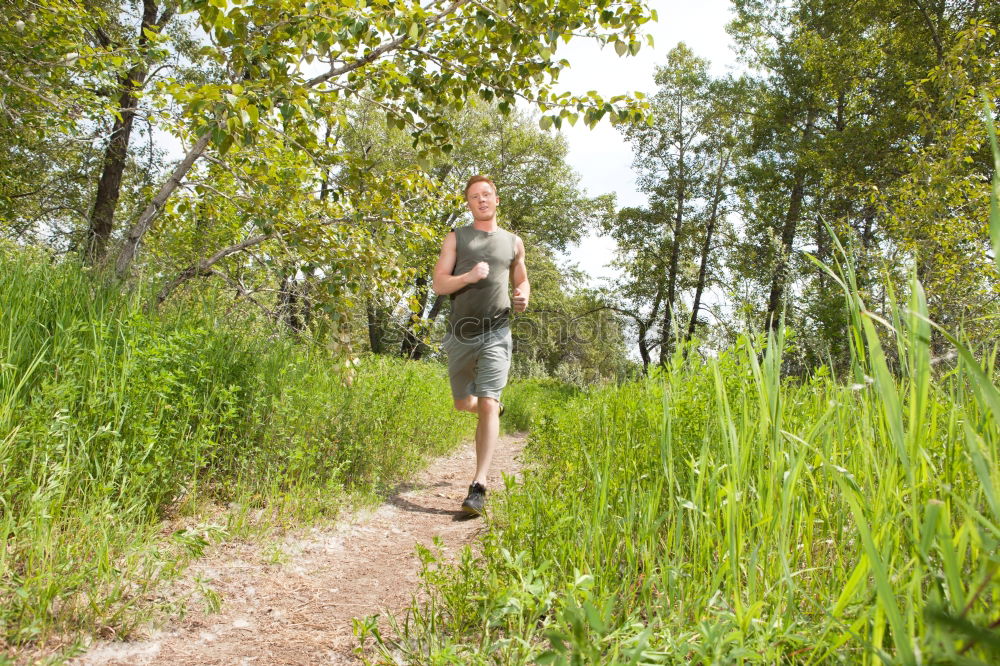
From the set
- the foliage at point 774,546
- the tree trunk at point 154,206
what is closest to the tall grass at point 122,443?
the tree trunk at point 154,206

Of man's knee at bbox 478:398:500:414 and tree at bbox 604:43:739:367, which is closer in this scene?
man's knee at bbox 478:398:500:414

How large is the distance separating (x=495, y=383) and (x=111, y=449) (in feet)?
8.86

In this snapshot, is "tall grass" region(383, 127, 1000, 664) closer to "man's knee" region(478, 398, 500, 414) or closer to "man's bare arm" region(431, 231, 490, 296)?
"man's knee" region(478, 398, 500, 414)

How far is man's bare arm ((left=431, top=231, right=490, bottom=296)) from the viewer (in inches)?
172

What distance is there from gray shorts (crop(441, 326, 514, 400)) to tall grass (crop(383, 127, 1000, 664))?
1.85 metres

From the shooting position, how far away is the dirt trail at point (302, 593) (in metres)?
2.12

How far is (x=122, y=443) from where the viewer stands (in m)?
2.74

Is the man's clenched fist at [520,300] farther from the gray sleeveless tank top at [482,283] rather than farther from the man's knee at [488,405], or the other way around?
the man's knee at [488,405]

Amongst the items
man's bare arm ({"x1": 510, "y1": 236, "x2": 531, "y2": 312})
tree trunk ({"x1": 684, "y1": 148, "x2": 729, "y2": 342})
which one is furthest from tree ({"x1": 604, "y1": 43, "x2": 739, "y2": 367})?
man's bare arm ({"x1": 510, "y1": 236, "x2": 531, "y2": 312})

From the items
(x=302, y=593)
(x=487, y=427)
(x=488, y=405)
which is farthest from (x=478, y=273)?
(x=302, y=593)

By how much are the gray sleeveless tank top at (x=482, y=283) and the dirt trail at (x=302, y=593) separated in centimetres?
160

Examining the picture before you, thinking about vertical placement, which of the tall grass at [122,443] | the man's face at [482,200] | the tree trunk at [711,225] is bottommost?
the tall grass at [122,443]

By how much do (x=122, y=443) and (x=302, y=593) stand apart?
44.7 inches

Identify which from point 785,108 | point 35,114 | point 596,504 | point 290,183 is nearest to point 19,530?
point 596,504
